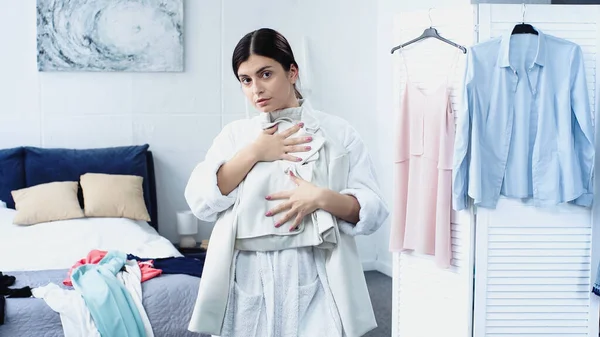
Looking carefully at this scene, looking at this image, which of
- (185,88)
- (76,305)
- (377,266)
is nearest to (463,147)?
(76,305)

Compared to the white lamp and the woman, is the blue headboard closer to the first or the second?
the white lamp

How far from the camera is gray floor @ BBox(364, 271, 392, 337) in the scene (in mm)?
4133

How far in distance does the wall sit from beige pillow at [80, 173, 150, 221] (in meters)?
0.43

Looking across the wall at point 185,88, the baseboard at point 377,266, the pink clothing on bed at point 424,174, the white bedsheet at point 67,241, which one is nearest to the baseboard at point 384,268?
the baseboard at point 377,266

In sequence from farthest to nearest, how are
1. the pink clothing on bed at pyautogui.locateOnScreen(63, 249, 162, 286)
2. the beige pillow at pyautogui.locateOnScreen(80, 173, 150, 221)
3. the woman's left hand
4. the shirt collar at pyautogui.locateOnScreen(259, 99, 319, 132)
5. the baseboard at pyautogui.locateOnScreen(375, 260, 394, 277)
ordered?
the baseboard at pyautogui.locateOnScreen(375, 260, 394, 277)
the beige pillow at pyautogui.locateOnScreen(80, 173, 150, 221)
the pink clothing on bed at pyautogui.locateOnScreen(63, 249, 162, 286)
the shirt collar at pyautogui.locateOnScreen(259, 99, 319, 132)
the woman's left hand

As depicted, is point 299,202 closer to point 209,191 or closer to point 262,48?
point 209,191

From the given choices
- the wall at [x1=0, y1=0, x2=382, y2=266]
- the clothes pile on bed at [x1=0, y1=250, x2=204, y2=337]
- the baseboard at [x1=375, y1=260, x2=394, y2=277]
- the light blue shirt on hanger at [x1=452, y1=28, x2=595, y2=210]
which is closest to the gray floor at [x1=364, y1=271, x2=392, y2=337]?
the baseboard at [x1=375, y1=260, x2=394, y2=277]

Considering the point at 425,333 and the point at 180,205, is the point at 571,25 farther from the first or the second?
the point at 180,205

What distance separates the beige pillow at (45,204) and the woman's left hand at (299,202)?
2.96 m

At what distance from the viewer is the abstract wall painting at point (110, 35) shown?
15.4 ft

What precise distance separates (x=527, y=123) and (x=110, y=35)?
2.78 metres

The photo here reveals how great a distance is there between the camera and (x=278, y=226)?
1.53 meters

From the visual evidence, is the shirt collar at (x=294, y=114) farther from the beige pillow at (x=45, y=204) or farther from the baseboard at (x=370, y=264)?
the baseboard at (x=370, y=264)

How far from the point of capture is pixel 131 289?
121 inches
